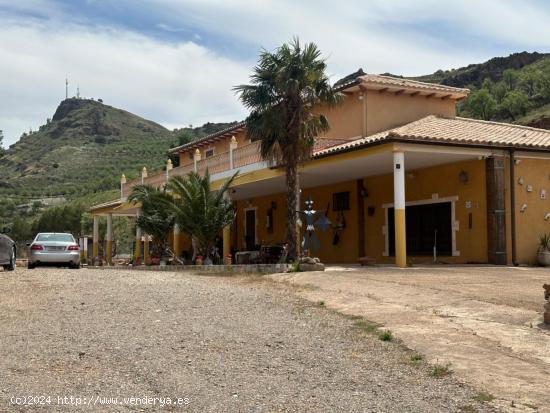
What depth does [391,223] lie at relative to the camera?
78.5 ft

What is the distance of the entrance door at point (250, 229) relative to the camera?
→ 3294 cm

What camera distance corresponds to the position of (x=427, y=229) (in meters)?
22.5

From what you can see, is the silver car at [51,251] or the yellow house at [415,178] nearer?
the yellow house at [415,178]

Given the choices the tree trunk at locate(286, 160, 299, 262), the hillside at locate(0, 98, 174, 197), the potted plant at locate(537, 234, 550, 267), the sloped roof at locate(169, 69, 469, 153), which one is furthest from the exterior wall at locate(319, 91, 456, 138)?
the hillside at locate(0, 98, 174, 197)

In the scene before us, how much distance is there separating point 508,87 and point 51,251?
62.4 m

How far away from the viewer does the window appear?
26094mm

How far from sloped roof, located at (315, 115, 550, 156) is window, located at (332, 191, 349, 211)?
4.24 m

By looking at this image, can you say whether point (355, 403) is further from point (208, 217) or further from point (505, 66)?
point (505, 66)

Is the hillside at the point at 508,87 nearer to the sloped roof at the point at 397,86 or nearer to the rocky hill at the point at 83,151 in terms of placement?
the sloped roof at the point at 397,86

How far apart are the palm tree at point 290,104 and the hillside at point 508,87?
3405 cm

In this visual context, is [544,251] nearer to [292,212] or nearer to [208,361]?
[292,212]

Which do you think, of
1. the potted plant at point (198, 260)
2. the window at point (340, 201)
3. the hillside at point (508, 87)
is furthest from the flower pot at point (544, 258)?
the hillside at point (508, 87)

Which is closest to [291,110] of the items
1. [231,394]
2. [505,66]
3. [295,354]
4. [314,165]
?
[314,165]

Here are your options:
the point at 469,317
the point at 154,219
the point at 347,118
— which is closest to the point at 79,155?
the point at 154,219
